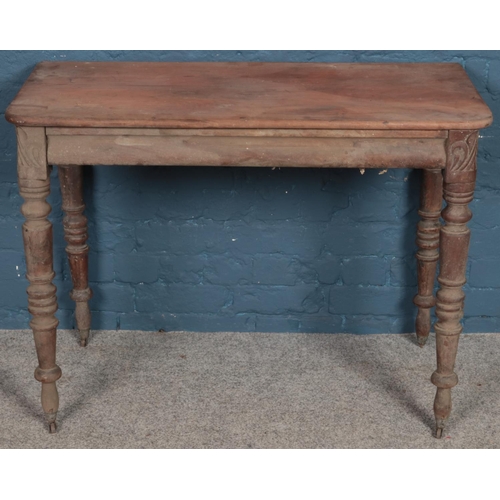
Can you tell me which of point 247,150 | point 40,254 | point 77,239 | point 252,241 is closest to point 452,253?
point 247,150

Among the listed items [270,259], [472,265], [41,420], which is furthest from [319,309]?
[41,420]

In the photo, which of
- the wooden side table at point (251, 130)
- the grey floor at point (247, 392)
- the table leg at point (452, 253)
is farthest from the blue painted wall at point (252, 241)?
the table leg at point (452, 253)

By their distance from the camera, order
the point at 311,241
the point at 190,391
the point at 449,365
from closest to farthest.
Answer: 1. the point at 449,365
2. the point at 190,391
3. the point at 311,241

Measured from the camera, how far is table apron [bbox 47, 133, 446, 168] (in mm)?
2682

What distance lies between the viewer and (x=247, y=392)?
323 centimetres

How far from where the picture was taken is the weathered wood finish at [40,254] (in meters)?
2.72

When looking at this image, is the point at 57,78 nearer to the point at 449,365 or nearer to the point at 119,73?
the point at 119,73

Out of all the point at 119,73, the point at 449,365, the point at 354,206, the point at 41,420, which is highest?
the point at 119,73

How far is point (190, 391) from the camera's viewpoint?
323cm

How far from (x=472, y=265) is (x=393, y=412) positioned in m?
0.65

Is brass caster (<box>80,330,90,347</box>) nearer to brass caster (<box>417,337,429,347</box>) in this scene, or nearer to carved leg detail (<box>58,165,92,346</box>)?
carved leg detail (<box>58,165,92,346</box>)

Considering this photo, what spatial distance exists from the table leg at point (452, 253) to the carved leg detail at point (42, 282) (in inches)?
42.6

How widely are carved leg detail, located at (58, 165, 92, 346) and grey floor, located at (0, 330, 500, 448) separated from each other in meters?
0.11

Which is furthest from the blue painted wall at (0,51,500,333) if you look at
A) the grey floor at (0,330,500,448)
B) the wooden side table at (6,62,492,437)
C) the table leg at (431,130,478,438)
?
the table leg at (431,130,478,438)
